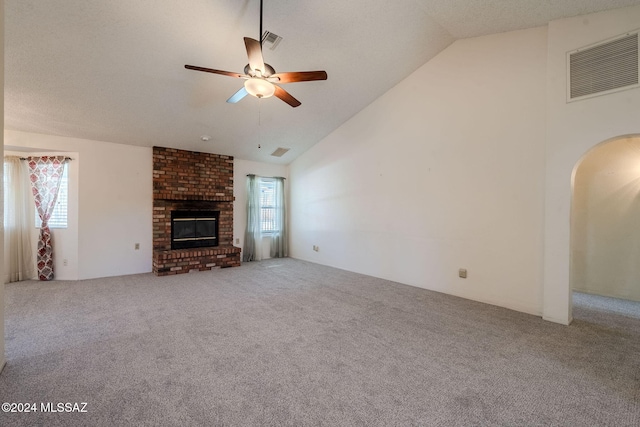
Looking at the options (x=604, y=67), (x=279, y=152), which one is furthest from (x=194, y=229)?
(x=604, y=67)

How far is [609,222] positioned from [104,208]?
8.23m

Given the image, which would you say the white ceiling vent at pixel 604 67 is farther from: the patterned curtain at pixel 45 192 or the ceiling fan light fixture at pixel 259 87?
the patterned curtain at pixel 45 192

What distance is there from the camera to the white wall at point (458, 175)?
3100 mm

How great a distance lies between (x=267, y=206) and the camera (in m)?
6.83

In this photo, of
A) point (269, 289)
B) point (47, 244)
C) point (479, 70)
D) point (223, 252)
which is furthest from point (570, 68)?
point (47, 244)

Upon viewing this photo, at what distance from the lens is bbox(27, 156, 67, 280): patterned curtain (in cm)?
453

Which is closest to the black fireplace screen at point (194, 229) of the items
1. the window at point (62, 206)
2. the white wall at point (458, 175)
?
the window at point (62, 206)

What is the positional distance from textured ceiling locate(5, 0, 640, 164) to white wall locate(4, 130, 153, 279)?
0.95 feet

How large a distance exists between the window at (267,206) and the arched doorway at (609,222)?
18.8 ft

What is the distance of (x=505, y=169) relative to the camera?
129 inches

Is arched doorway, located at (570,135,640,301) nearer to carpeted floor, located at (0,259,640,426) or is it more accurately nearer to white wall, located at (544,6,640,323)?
carpeted floor, located at (0,259,640,426)

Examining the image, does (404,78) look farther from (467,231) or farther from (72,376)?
(72,376)

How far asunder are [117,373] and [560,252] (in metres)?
4.22

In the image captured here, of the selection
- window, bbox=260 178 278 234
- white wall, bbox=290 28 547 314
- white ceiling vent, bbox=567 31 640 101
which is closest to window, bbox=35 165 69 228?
window, bbox=260 178 278 234
